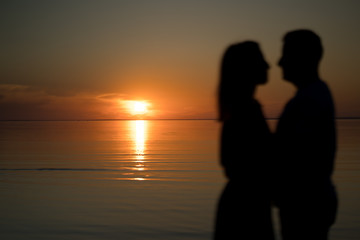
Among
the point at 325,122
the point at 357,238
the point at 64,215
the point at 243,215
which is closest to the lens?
the point at 325,122

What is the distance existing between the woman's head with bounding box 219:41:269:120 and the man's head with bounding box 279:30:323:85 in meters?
0.20

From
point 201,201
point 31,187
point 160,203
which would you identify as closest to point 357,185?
point 201,201

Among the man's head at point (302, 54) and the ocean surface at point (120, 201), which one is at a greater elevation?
the man's head at point (302, 54)

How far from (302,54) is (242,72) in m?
0.45

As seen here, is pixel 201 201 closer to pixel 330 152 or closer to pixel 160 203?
pixel 160 203

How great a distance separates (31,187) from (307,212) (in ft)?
37.1

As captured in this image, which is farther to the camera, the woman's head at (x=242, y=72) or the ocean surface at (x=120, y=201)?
the ocean surface at (x=120, y=201)

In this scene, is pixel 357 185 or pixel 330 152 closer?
pixel 330 152

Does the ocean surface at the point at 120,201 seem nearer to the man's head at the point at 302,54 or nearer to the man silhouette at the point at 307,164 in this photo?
the man silhouette at the point at 307,164

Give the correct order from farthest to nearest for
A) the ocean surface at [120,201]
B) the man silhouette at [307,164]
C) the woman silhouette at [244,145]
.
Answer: the ocean surface at [120,201]
the woman silhouette at [244,145]
the man silhouette at [307,164]

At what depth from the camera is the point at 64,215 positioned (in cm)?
866

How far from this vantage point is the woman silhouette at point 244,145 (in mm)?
2697

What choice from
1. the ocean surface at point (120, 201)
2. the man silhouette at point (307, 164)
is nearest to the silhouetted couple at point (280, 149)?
the man silhouette at point (307, 164)

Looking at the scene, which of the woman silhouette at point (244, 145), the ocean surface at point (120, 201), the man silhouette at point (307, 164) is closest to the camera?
the man silhouette at point (307, 164)
